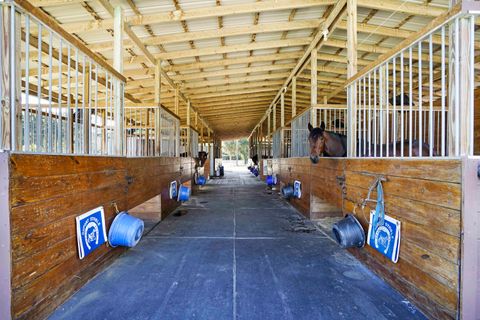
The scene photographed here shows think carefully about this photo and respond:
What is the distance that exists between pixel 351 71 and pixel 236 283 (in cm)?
282

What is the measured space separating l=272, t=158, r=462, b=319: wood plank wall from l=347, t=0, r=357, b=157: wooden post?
21.3 inches

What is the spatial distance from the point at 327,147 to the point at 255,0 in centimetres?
256

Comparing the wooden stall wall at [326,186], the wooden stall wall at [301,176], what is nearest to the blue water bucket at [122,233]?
the wooden stall wall at [326,186]

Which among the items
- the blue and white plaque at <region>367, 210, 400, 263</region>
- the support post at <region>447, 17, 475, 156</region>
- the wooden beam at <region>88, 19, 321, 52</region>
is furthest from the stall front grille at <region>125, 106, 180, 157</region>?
the support post at <region>447, 17, 475, 156</region>

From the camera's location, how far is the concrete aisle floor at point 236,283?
1.64m

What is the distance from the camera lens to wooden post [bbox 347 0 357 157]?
2889mm

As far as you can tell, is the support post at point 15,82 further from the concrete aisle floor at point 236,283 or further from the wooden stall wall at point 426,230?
the wooden stall wall at point 426,230

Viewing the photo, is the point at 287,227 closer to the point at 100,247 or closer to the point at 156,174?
the point at 156,174

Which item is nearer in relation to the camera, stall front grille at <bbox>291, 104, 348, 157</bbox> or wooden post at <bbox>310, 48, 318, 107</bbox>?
stall front grille at <bbox>291, 104, 348, 157</bbox>

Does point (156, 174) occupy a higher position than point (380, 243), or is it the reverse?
point (156, 174)

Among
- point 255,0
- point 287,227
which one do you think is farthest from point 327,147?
point 255,0

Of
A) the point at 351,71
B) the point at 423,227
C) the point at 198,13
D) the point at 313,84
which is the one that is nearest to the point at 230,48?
the point at 198,13

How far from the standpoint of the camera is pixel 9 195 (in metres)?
1.26

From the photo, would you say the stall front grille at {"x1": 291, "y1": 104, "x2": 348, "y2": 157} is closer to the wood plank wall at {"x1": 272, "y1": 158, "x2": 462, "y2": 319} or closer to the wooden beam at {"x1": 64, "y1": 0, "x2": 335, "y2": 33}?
the wooden beam at {"x1": 64, "y1": 0, "x2": 335, "y2": 33}
